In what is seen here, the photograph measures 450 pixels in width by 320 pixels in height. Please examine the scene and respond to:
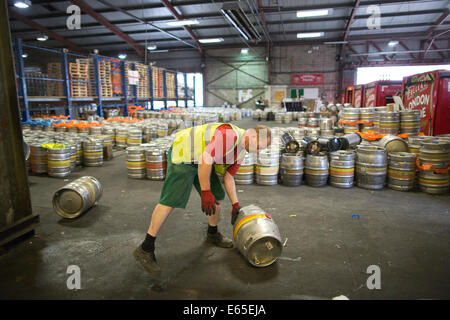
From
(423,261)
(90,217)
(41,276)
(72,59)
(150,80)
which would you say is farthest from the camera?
(72,59)

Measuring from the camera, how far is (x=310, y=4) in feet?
67.2

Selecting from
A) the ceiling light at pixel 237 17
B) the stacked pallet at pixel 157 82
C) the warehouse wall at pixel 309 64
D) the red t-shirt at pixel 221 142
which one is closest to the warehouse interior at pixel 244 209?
the red t-shirt at pixel 221 142

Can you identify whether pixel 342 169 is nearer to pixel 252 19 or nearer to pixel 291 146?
pixel 291 146

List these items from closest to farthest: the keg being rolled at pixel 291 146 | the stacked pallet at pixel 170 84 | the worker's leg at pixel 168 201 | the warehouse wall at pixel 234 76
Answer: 1. the worker's leg at pixel 168 201
2. the keg being rolled at pixel 291 146
3. the stacked pallet at pixel 170 84
4. the warehouse wall at pixel 234 76

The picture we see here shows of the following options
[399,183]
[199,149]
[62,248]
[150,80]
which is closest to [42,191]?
[62,248]

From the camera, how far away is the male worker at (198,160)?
2824 millimetres

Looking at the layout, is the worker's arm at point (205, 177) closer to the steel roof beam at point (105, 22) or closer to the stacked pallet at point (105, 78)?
the stacked pallet at point (105, 78)

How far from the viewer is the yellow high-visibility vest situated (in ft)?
9.71

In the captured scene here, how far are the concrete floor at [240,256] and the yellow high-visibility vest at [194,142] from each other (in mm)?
1149

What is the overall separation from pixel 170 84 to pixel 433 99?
63.9ft

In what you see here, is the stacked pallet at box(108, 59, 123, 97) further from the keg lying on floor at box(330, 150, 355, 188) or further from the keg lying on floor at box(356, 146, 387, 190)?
the keg lying on floor at box(356, 146, 387, 190)
